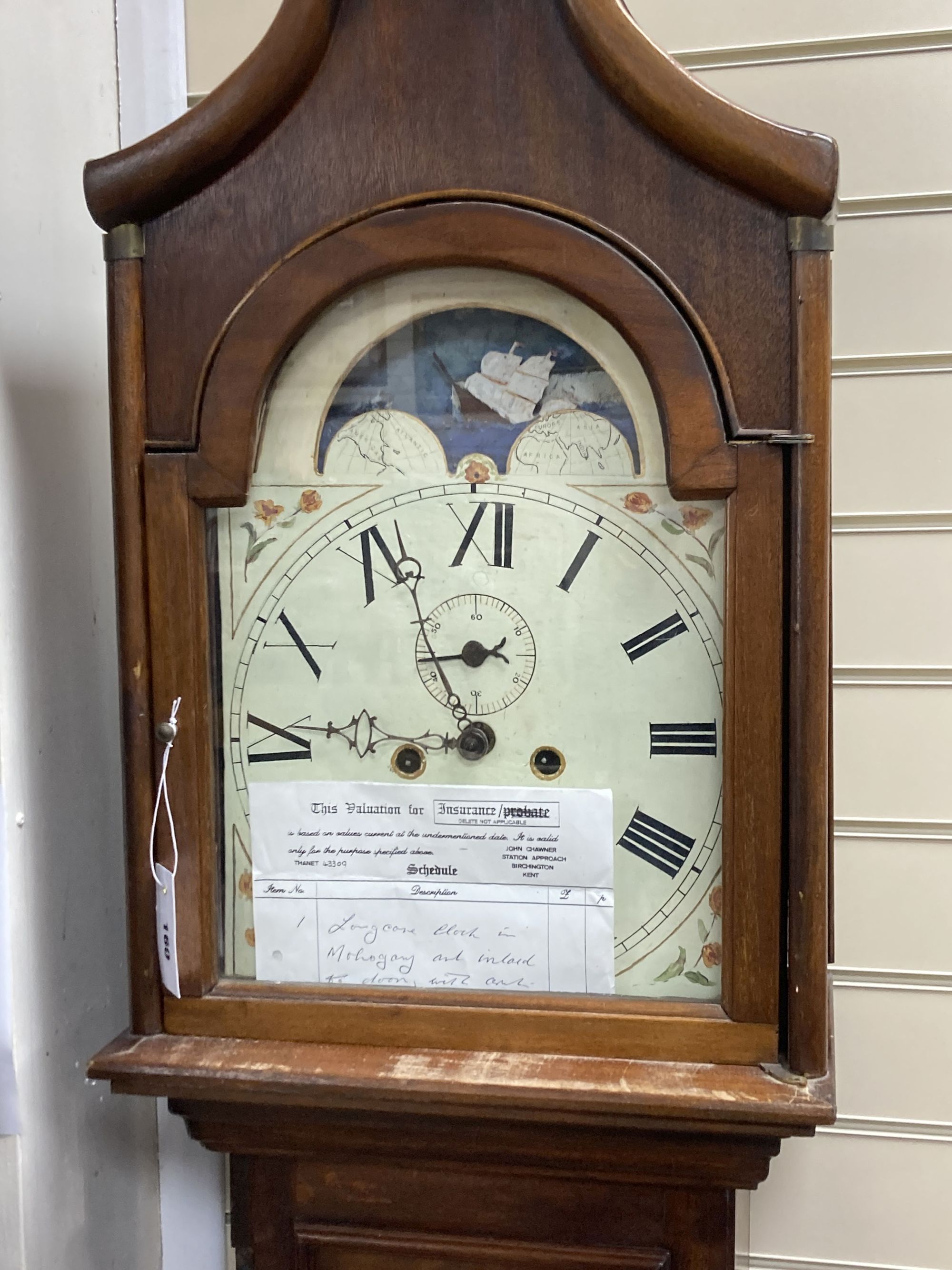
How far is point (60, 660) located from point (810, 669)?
60 centimetres

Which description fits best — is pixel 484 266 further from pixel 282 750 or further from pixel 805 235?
pixel 282 750

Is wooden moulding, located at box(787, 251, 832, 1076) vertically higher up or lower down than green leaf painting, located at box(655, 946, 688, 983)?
higher up

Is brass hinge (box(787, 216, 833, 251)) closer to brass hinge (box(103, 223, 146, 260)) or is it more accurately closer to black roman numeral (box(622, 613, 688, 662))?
black roman numeral (box(622, 613, 688, 662))

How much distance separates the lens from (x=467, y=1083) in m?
0.70

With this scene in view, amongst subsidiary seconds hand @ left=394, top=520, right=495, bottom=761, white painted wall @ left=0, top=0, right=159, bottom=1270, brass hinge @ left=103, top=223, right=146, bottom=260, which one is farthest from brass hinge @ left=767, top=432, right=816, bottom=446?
white painted wall @ left=0, top=0, right=159, bottom=1270

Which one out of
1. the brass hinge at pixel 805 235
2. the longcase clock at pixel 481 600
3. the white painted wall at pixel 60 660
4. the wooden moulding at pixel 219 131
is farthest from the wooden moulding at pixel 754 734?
the white painted wall at pixel 60 660

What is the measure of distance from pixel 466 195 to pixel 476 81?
0.07 metres

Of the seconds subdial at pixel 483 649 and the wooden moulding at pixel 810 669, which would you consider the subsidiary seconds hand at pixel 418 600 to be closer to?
the seconds subdial at pixel 483 649

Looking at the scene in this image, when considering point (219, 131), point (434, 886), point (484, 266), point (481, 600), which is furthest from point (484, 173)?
point (434, 886)

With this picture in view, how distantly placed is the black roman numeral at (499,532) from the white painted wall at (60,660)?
0.36 meters

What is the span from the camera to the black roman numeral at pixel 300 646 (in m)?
0.77

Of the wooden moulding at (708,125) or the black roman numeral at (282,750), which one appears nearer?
the wooden moulding at (708,125)

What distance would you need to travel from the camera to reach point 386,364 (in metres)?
0.75

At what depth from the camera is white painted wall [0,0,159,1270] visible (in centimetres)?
82
